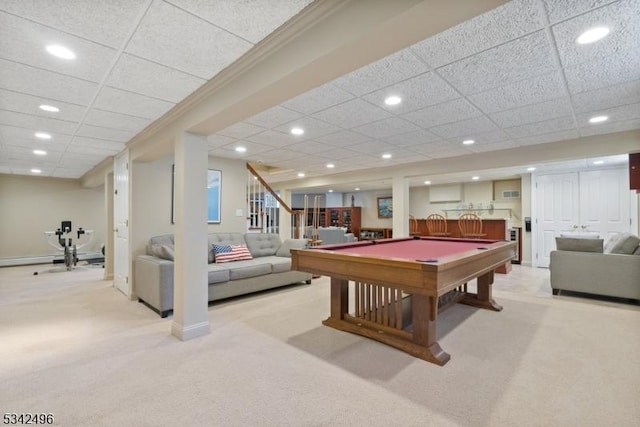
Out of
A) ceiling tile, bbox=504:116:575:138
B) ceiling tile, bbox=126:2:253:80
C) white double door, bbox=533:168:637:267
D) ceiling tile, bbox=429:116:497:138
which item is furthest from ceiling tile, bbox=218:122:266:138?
white double door, bbox=533:168:637:267

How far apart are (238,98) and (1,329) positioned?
11.2ft

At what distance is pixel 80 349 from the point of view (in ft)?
8.66

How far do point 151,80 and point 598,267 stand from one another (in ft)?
18.8

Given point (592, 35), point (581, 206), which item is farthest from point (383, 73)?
point (581, 206)

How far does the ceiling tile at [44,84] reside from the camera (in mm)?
2213

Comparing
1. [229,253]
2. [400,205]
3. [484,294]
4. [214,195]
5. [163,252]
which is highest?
[214,195]

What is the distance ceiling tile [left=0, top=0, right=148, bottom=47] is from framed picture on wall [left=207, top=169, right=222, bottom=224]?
11.3ft

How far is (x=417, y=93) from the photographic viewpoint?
8.95 ft

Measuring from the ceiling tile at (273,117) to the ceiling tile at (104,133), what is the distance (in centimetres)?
161

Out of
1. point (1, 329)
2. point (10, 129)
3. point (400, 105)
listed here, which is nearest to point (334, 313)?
point (400, 105)

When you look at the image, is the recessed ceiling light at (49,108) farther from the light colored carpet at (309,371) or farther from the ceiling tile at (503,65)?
the ceiling tile at (503,65)

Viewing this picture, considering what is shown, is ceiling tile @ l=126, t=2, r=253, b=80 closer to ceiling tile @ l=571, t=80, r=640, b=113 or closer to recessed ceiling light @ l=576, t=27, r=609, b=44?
recessed ceiling light @ l=576, t=27, r=609, b=44

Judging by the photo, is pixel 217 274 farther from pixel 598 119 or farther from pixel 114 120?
pixel 598 119

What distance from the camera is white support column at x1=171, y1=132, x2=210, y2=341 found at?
2.90 metres
